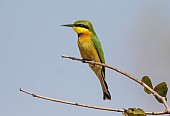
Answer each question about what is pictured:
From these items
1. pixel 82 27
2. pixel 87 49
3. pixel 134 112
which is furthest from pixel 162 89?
pixel 87 49

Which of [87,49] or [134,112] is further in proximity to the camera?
[87,49]

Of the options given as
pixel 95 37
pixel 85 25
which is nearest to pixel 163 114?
pixel 85 25

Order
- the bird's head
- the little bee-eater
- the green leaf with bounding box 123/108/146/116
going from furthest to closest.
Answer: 1. the little bee-eater
2. the bird's head
3. the green leaf with bounding box 123/108/146/116

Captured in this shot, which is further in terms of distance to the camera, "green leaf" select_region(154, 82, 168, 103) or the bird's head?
the bird's head

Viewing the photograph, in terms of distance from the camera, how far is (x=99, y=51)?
2814 mm

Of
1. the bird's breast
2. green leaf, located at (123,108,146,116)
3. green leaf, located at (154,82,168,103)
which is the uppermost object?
green leaf, located at (154,82,168,103)

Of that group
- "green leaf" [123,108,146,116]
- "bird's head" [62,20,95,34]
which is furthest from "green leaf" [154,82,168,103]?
"bird's head" [62,20,95,34]

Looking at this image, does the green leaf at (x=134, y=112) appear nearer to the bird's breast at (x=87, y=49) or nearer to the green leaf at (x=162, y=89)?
the green leaf at (x=162, y=89)

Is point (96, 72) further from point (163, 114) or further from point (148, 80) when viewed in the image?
point (163, 114)

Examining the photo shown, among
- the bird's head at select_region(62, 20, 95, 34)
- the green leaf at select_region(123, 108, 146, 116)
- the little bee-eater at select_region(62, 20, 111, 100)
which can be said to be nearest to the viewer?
the green leaf at select_region(123, 108, 146, 116)

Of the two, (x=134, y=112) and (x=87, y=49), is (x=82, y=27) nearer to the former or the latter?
(x=87, y=49)

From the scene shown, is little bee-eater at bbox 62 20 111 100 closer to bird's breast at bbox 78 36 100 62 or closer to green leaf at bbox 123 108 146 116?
bird's breast at bbox 78 36 100 62

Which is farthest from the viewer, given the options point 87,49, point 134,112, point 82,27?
point 87,49

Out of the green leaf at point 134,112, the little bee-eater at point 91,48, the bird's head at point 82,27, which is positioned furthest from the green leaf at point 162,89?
the little bee-eater at point 91,48
